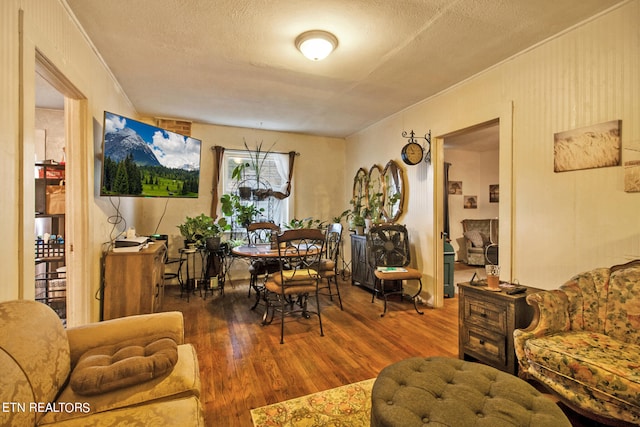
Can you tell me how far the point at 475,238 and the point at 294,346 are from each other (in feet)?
17.4

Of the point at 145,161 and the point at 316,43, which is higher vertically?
the point at 316,43

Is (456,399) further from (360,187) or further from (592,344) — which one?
(360,187)

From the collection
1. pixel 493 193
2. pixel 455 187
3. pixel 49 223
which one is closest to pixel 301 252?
pixel 49 223

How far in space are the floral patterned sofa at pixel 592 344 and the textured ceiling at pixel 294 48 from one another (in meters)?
1.90

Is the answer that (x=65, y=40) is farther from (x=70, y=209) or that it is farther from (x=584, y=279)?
(x=584, y=279)

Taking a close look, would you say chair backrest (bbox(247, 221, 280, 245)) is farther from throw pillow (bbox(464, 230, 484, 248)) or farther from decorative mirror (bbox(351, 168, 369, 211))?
throw pillow (bbox(464, 230, 484, 248))

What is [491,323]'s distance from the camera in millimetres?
2189

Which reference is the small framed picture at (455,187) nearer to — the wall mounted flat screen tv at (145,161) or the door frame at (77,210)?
the wall mounted flat screen tv at (145,161)

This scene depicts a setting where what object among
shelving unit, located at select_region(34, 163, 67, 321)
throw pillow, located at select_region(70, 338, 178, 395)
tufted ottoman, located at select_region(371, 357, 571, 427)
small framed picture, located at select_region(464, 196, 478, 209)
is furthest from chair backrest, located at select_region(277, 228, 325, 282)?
small framed picture, located at select_region(464, 196, 478, 209)

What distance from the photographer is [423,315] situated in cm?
347

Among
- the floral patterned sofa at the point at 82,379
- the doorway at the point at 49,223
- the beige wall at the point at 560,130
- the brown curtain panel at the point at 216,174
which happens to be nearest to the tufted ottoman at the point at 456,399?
the floral patterned sofa at the point at 82,379

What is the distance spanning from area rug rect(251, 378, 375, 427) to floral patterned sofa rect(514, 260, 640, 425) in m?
1.05

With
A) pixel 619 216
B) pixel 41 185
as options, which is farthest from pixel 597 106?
pixel 41 185

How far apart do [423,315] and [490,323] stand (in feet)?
4.36
